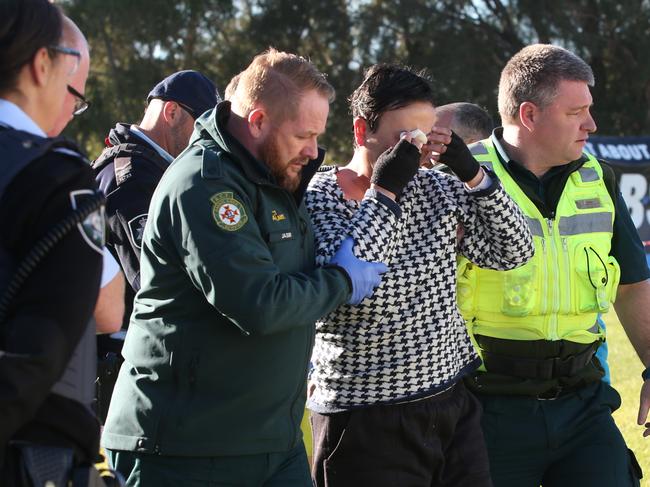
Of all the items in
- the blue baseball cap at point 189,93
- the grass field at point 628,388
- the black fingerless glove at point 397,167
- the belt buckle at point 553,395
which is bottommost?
the grass field at point 628,388

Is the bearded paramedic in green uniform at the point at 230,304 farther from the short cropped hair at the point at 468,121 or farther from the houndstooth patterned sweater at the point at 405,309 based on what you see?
the short cropped hair at the point at 468,121

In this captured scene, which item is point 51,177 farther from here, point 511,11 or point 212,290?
point 511,11

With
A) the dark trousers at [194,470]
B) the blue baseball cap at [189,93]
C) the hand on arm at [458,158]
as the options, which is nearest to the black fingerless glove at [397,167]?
the hand on arm at [458,158]

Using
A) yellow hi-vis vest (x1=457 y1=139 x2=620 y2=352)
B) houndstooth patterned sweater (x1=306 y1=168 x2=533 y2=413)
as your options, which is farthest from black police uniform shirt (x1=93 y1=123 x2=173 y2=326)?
yellow hi-vis vest (x1=457 y1=139 x2=620 y2=352)

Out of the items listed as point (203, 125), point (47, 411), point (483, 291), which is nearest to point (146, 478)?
point (47, 411)

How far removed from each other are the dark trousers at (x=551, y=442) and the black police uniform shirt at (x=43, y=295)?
229 cm

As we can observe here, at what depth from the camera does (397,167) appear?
3322 millimetres

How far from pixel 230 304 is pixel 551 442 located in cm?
177

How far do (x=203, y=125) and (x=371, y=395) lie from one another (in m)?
1.12

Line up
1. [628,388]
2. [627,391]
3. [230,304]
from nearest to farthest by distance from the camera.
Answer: [230,304]
[627,391]
[628,388]

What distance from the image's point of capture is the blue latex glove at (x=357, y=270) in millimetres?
3148

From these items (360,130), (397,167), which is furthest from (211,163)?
(360,130)

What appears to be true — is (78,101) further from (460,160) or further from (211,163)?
(460,160)

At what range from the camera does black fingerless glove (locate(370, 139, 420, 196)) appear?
3.33 m
